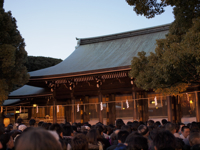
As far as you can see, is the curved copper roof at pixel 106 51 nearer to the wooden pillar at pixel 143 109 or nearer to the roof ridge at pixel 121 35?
the roof ridge at pixel 121 35

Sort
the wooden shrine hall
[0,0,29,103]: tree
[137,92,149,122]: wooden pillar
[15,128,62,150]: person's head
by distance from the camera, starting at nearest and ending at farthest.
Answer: [15,128,62,150]: person's head, [0,0,29,103]: tree, the wooden shrine hall, [137,92,149,122]: wooden pillar

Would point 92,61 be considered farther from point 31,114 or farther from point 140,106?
point 31,114

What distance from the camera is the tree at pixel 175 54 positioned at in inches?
279

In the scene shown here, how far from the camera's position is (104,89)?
1576 centimetres

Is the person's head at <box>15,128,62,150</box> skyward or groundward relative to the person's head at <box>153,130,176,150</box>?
skyward

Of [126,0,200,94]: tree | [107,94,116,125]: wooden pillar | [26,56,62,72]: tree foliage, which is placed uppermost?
[26,56,62,72]: tree foliage

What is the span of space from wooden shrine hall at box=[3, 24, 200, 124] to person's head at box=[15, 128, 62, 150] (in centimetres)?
1188

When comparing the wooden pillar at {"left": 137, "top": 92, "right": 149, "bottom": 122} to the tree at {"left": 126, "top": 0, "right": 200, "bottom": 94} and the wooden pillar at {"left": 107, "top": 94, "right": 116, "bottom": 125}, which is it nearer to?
the wooden pillar at {"left": 107, "top": 94, "right": 116, "bottom": 125}

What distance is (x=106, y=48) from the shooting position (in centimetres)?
1939

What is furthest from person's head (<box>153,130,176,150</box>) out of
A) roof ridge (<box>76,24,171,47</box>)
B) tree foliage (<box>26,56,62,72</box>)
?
tree foliage (<box>26,56,62,72</box>)

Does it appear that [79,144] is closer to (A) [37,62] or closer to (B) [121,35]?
(B) [121,35]

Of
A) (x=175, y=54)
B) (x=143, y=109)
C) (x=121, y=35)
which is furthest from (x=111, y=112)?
(x=175, y=54)

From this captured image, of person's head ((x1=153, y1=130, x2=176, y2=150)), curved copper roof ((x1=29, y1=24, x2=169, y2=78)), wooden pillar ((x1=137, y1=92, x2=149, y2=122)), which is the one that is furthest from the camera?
wooden pillar ((x1=137, y1=92, x2=149, y2=122))

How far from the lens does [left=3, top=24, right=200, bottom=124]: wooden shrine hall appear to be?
14968 millimetres
